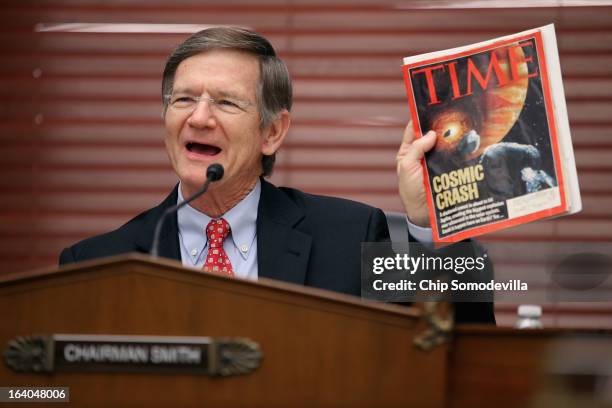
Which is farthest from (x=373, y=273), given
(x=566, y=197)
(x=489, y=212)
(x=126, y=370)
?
(x=126, y=370)

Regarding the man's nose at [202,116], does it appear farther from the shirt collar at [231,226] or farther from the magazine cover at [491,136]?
the magazine cover at [491,136]

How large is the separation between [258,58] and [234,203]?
0.36 metres

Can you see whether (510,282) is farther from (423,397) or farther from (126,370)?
(126,370)

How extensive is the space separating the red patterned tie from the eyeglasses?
268mm

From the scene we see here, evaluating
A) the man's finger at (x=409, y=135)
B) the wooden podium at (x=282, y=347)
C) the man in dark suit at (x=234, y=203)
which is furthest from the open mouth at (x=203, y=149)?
the wooden podium at (x=282, y=347)

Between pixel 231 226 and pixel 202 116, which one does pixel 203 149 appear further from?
pixel 231 226

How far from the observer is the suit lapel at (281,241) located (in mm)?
2389

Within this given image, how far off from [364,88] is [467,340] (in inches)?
105

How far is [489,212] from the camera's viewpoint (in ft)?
6.64

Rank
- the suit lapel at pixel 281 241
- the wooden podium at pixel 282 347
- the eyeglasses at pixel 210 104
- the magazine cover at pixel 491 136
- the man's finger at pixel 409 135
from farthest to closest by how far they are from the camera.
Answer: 1. the eyeglasses at pixel 210 104
2. the suit lapel at pixel 281 241
3. the man's finger at pixel 409 135
4. the magazine cover at pixel 491 136
5. the wooden podium at pixel 282 347

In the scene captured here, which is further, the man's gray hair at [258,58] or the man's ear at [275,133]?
the man's ear at [275,133]

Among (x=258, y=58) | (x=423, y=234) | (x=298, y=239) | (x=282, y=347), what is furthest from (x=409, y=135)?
(x=282, y=347)

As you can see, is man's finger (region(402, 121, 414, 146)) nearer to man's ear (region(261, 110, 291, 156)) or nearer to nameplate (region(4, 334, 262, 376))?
man's ear (region(261, 110, 291, 156))

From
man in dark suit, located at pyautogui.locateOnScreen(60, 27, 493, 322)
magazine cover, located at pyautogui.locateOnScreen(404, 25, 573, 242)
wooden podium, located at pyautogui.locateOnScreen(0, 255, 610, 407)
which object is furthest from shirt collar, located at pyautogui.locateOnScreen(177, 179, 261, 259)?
wooden podium, located at pyautogui.locateOnScreen(0, 255, 610, 407)
